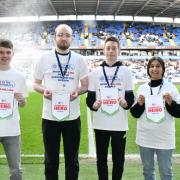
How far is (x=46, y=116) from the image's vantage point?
4676 mm

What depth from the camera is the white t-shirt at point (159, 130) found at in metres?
4.43

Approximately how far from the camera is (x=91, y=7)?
40.2m

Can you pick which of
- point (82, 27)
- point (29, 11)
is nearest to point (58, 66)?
point (29, 11)

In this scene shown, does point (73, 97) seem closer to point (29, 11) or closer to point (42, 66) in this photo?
point (42, 66)

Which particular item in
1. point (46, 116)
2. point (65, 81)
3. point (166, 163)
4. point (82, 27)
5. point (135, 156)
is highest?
point (82, 27)

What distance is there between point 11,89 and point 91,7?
36.7m

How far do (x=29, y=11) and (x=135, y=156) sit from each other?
1457 inches

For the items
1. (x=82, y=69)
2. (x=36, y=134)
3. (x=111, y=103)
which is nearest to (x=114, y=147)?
(x=111, y=103)

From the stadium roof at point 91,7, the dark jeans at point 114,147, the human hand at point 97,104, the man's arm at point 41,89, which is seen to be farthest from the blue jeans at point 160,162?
the stadium roof at point 91,7

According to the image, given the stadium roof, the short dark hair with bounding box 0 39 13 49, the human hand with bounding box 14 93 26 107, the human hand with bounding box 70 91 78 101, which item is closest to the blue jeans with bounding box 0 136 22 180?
the human hand with bounding box 14 93 26 107

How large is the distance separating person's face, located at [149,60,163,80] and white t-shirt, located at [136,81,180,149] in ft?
0.39

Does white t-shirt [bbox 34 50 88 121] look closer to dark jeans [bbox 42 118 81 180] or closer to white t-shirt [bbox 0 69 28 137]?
dark jeans [bbox 42 118 81 180]

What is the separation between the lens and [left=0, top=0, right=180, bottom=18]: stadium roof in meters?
37.3

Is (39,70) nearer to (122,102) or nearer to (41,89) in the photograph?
(41,89)
